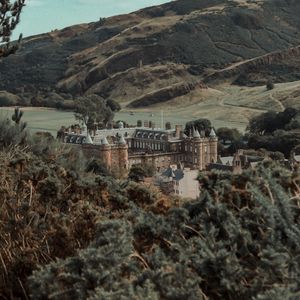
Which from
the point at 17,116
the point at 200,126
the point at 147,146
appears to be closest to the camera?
the point at 17,116

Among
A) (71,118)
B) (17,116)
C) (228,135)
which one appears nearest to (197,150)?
(228,135)

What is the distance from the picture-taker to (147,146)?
2530 inches

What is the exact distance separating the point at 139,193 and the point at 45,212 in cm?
180

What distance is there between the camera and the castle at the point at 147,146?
55.7 meters

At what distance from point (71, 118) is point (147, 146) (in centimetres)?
3500

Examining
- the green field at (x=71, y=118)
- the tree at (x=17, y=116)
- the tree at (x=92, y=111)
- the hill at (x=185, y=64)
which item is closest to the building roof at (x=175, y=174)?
the tree at (x=17, y=116)

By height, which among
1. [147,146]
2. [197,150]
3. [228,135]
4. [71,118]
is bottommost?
[197,150]

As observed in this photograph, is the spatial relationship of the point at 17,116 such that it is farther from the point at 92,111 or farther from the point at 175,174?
the point at 92,111

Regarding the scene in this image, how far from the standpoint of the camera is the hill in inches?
4594

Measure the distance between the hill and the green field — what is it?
3521 mm

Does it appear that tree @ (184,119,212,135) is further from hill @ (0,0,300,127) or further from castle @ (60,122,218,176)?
hill @ (0,0,300,127)

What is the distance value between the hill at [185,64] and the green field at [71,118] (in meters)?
3.52

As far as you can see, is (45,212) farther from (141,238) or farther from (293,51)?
(293,51)

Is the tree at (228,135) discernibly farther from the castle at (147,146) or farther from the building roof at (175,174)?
the building roof at (175,174)
